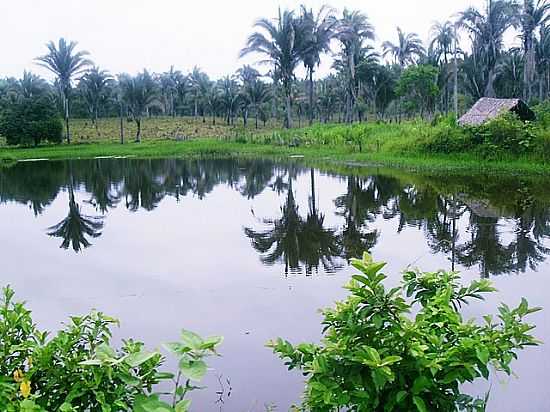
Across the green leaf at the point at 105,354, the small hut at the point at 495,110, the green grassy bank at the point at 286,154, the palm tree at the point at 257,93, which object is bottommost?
the green leaf at the point at 105,354

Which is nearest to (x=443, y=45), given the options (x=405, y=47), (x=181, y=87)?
(x=405, y=47)

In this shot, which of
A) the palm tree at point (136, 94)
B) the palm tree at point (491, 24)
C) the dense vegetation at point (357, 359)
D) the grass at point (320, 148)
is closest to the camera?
the dense vegetation at point (357, 359)

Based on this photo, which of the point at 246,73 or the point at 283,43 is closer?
the point at 283,43

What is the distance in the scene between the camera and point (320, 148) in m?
25.8

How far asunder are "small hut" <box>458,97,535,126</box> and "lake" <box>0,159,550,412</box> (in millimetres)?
6187

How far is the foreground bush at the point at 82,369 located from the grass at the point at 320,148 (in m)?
14.4

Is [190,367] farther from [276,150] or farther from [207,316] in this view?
[276,150]

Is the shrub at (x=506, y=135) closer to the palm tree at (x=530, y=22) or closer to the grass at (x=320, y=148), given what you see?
the grass at (x=320, y=148)

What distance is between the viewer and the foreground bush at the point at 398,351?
6.12 ft

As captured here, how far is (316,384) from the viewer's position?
185 centimetres

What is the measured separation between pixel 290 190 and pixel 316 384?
12.5 meters

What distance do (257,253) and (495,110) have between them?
1535 cm

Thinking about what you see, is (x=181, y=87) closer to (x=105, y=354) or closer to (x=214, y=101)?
(x=214, y=101)

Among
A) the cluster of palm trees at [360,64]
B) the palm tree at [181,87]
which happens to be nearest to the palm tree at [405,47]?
the cluster of palm trees at [360,64]
